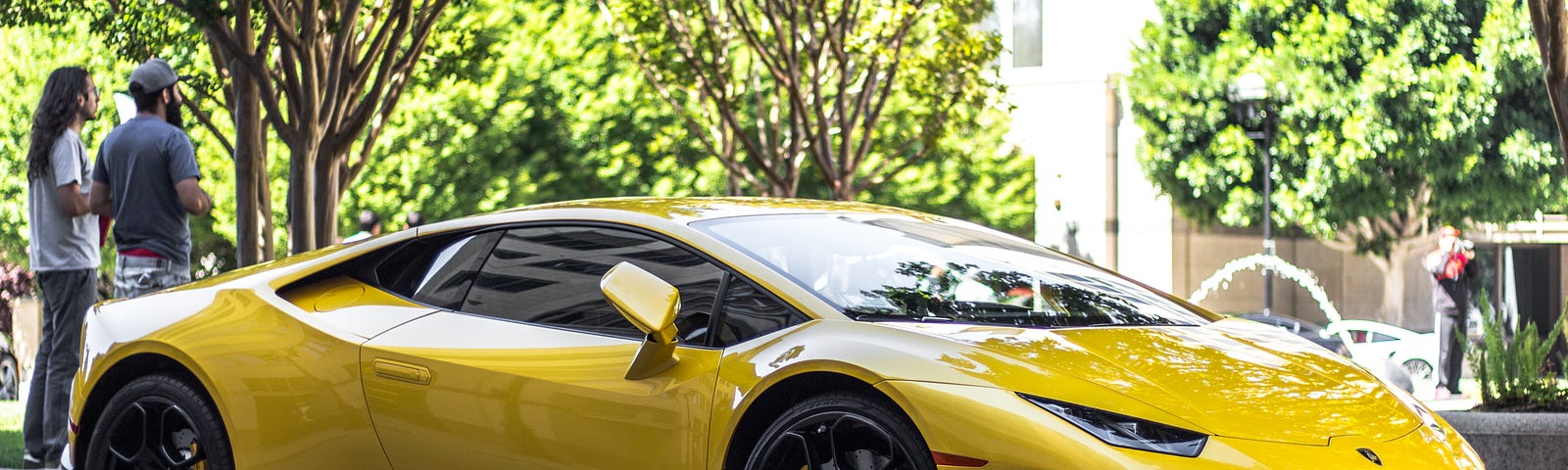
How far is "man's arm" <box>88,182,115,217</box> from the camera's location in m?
6.91

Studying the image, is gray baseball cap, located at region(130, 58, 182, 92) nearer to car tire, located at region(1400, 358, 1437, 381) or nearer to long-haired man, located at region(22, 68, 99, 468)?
long-haired man, located at region(22, 68, 99, 468)

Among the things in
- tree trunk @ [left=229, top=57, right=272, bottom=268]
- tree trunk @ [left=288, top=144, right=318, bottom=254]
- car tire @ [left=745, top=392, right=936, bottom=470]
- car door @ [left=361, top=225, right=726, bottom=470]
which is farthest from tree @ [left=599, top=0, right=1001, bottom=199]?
car tire @ [left=745, top=392, right=936, bottom=470]

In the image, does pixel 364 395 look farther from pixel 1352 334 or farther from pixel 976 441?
pixel 1352 334

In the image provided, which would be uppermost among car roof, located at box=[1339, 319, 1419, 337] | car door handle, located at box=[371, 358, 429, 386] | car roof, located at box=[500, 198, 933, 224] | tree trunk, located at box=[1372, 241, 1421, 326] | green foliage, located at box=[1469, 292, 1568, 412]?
car roof, located at box=[500, 198, 933, 224]

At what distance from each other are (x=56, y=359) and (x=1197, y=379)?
4.83m

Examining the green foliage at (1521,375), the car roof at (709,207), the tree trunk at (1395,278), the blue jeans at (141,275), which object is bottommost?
the tree trunk at (1395,278)

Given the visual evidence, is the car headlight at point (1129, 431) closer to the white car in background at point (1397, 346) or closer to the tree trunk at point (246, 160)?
the tree trunk at point (246, 160)

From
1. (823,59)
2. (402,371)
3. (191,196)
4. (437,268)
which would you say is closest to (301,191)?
(191,196)

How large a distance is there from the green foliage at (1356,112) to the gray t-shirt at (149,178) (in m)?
24.2

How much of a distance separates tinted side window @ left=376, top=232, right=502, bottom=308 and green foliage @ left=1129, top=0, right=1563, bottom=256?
25199 millimetres

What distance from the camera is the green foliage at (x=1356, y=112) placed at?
27.5m

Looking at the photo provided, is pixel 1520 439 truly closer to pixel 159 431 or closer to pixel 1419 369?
pixel 159 431

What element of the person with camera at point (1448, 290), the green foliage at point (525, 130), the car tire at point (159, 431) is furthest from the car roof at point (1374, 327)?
the car tire at point (159, 431)

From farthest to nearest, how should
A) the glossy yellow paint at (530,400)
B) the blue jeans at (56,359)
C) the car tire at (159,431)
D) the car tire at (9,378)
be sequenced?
the car tire at (9,378) < the blue jeans at (56,359) < the car tire at (159,431) < the glossy yellow paint at (530,400)
